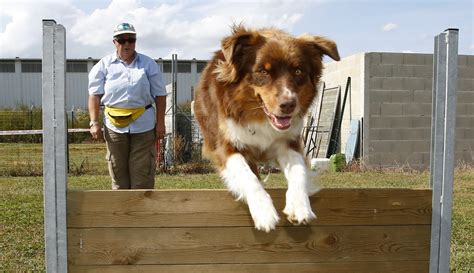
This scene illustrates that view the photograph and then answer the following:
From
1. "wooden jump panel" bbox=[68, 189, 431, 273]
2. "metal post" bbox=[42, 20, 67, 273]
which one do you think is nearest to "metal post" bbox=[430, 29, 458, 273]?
"wooden jump panel" bbox=[68, 189, 431, 273]

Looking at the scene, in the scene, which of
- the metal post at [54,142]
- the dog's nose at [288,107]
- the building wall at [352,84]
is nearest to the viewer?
the metal post at [54,142]

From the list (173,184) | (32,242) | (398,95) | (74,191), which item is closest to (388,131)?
(398,95)

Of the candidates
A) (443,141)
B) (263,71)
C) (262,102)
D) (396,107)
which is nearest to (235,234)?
(262,102)

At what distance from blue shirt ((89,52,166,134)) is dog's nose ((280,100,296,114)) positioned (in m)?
1.99

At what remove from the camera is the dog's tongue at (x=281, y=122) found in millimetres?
3141

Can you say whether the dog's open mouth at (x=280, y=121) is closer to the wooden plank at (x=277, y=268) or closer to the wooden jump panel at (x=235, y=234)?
the wooden jump panel at (x=235, y=234)

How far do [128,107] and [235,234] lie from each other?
2.10 m

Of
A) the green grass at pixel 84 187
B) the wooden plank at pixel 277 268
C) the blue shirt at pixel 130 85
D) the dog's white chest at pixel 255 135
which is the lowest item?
the green grass at pixel 84 187

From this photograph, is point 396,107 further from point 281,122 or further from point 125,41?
point 281,122

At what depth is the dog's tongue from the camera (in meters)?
3.14

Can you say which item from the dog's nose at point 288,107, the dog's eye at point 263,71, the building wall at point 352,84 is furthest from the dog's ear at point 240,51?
the building wall at point 352,84

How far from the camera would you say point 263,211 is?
281cm

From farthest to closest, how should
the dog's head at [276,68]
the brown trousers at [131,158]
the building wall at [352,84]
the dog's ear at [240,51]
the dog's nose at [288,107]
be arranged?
the building wall at [352,84], the brown trousers at [131,158], the dog's ear at [240,51], the dog's head at [276,68], the dog's nose at [288,107]

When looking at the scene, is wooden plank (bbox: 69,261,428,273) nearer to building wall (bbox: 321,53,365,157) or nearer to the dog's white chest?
the dog's white chest
